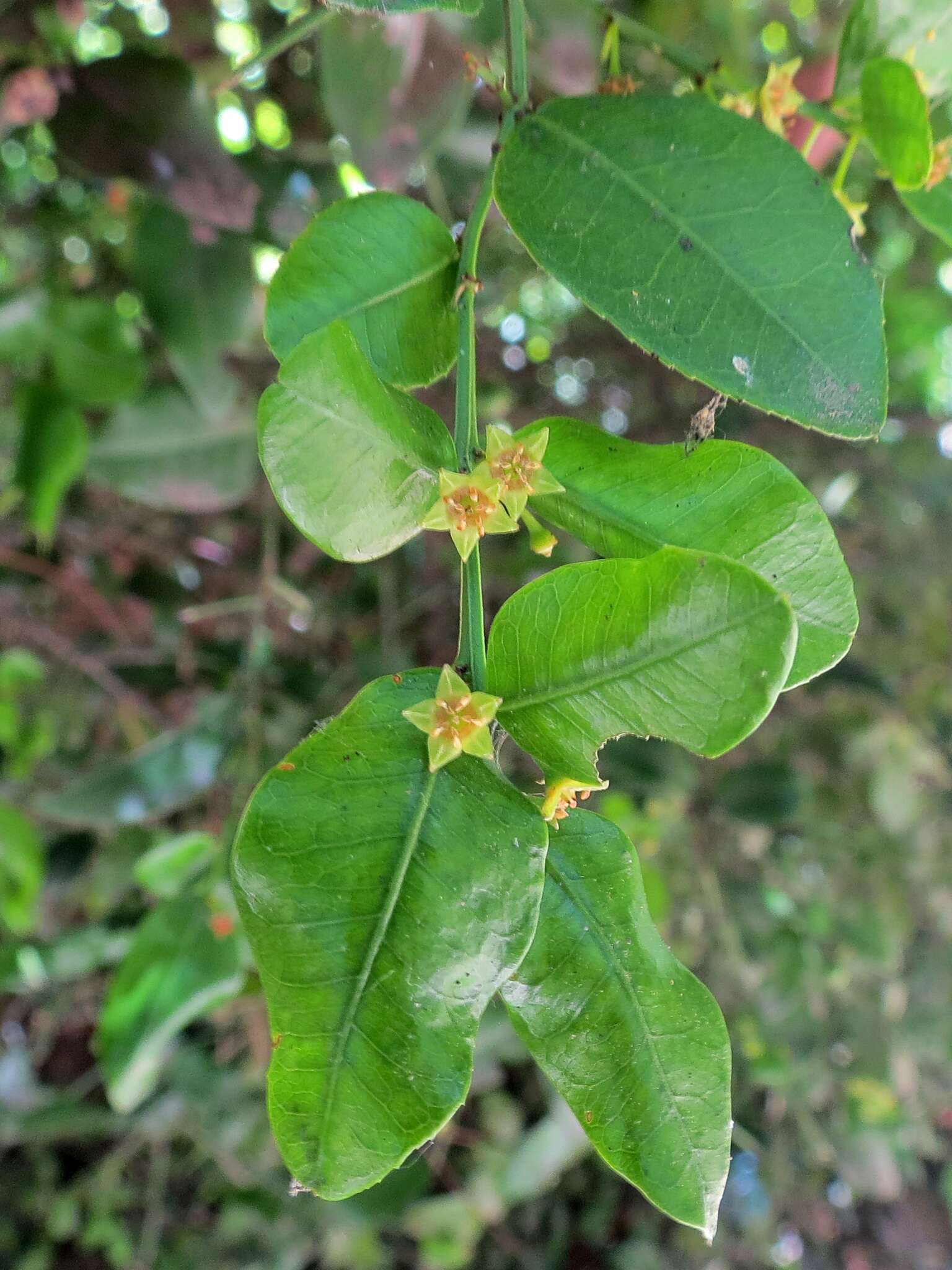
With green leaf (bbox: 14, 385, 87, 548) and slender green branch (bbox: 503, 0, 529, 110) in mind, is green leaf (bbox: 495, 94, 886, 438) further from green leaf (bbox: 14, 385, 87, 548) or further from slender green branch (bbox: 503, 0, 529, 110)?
green leaf (bbox: 14, 385, 87, 548)

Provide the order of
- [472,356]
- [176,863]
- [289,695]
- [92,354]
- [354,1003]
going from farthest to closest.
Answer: [289,695]
[92,354]
[176,863]
[472,356]
[354,1003]

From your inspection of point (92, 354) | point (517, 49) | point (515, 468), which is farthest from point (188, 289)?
point (515, 468)

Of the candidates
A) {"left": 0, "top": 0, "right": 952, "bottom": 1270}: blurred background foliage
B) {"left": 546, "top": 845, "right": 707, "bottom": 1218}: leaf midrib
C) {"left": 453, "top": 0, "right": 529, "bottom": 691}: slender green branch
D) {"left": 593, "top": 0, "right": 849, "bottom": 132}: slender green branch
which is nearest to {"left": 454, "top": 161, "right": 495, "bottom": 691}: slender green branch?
{"left": 453, "top": 0, "right": 529, "bottom": 691}: slender green branch

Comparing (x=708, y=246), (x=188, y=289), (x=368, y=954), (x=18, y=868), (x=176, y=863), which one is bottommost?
(x=18, y=868)

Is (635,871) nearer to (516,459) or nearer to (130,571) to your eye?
(516,459)

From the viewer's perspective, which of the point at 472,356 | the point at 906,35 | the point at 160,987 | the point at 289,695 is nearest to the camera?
the point at 472,356

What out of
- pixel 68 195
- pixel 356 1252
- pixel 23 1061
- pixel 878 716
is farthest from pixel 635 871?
pixel 23 1061

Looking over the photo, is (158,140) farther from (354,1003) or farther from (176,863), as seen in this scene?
(354,1003)

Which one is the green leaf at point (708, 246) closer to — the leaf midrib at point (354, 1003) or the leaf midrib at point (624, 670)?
the leaf midrib at point (624, 670)
